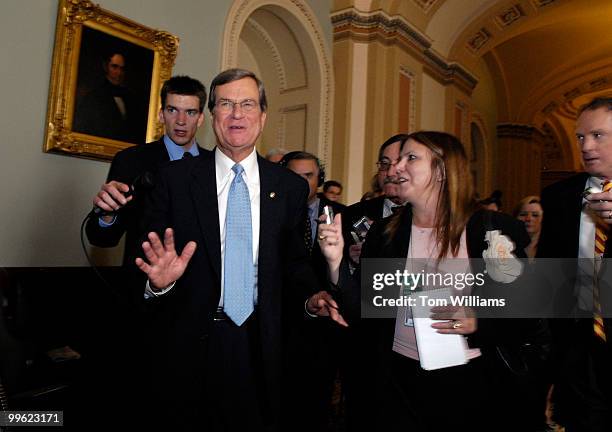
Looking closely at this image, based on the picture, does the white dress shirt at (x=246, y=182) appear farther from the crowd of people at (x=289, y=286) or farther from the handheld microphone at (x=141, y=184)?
the handheld microphone at (x=141, y=184)

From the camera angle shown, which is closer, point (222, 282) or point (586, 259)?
point (222, 282)

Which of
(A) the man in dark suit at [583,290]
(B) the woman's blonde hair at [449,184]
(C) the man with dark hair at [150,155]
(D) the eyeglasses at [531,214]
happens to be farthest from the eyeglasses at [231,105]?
(D) the eyeglasses at [531,214]

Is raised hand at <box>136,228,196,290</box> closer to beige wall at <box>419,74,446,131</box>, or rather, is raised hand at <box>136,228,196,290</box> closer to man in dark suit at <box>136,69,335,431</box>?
man in dark suit at <box>136,69,335,431</box>

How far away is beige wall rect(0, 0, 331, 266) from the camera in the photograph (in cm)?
327

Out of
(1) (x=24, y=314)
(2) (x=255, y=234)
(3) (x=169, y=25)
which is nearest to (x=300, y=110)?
(3) (x=169, y=25)

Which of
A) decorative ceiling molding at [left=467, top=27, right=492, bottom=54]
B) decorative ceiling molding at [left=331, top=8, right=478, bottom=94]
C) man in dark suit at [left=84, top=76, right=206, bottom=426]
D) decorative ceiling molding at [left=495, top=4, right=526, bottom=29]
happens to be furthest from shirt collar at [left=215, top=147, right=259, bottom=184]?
decorative ceiling molding at [left=495, top=4, right=526, bottom=29]

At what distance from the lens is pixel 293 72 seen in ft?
21.4

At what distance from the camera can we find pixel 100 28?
377 cm

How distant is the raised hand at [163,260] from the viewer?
1500 mm

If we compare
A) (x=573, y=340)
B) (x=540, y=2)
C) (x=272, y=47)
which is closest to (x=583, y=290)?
(x=573, y=340)

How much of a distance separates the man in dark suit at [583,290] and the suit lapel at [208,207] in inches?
57.9

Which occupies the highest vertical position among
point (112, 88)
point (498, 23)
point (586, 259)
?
point (498, 23)

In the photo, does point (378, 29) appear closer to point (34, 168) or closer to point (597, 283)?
point (34, 168)

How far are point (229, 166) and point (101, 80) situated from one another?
100 inches
